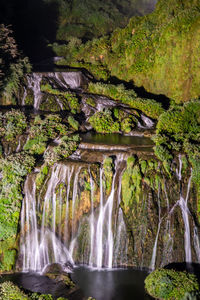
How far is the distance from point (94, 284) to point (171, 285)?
2.53 metres

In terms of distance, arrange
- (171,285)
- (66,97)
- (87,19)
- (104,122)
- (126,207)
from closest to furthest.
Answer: (171,285), (126,207), (104,122), (66,97), (87,19)

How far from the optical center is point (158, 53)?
Result: 15.1 meters

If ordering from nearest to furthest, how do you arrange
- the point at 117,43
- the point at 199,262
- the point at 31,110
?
the point at 199,262
the point at 31,110
the point at 117,43

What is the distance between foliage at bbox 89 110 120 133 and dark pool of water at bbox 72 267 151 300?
6.53 meters

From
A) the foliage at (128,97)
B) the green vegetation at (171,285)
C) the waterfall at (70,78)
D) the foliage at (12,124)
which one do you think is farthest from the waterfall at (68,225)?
the waterfall at (70,78)

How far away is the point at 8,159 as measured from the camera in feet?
35.3

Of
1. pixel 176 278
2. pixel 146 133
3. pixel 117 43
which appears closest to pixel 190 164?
pixel 146 133

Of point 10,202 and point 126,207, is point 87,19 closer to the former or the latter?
point 10,202

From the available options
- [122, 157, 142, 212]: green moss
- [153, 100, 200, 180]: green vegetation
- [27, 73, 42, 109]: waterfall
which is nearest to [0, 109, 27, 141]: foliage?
[27, 73, 42, 109]: waterfall

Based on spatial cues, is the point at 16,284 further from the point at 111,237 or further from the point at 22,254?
the point at 111,237

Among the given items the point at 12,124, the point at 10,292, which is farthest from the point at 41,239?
the point at 12,124

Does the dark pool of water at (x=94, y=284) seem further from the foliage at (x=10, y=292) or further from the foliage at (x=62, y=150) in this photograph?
the foliage at (x=62, y=150)

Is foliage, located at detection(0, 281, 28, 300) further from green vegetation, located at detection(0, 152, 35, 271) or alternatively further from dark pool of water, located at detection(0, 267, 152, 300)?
green vegetation, located at detection(0, 152, 35, 271)

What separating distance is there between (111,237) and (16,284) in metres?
3.57
